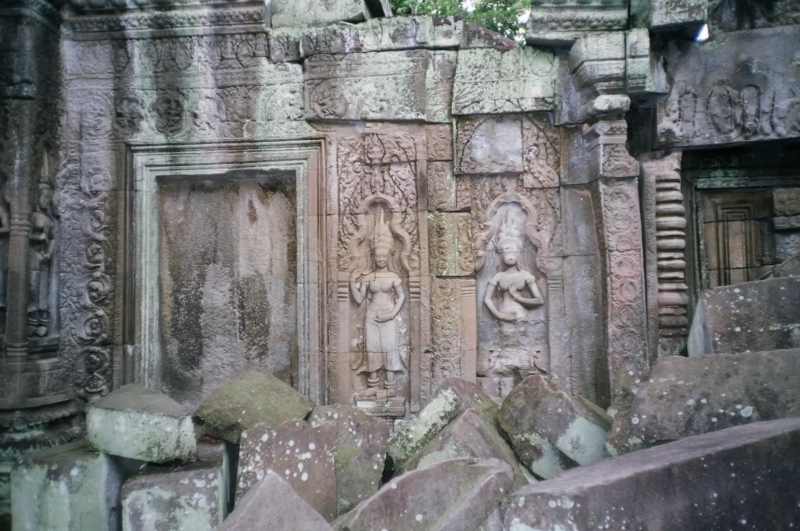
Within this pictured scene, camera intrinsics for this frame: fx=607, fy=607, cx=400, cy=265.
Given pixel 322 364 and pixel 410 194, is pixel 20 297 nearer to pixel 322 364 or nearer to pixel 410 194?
pixel 322 364

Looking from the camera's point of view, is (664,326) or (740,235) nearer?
(664,326)

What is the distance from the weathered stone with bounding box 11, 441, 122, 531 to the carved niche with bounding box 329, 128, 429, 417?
224 cm

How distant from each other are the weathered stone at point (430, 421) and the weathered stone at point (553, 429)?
1.00 feet

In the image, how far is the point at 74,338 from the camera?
5.56m

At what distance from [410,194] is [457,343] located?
139cm

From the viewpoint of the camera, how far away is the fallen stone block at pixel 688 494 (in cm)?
220

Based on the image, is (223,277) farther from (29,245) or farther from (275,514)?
(275,514)

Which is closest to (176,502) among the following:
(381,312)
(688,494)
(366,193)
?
(688,494)

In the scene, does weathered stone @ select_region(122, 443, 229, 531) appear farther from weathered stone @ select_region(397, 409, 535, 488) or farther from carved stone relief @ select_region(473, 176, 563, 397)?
carved stone relief @ select_region(473, 176, 563, 397)

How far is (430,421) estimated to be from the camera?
364cm

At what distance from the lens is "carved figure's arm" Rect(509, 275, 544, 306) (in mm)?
5348

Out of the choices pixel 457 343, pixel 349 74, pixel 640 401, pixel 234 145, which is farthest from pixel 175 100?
pixel 640 401

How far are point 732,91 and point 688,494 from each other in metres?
4.18

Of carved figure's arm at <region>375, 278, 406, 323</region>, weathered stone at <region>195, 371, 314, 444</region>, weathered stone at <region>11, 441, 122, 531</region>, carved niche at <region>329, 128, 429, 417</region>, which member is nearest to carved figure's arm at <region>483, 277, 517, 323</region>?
carved niche at <region>329, 128, 429, 417</region>
